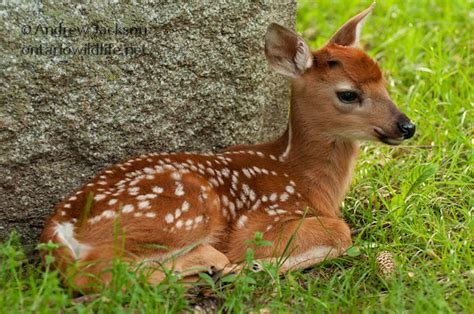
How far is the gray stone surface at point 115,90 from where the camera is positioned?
4223 millimetres

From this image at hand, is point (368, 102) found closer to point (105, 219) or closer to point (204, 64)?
point (204, 64)

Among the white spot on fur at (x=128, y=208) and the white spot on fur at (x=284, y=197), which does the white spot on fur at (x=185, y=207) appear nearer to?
the white spot on fur at (x=128, y=208)

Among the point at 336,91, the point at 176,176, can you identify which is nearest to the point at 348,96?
the point at 336,91

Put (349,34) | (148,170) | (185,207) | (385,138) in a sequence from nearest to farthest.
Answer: (185,207), (148,170), (385,138), (349,34)

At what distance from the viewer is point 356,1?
7.53 metres

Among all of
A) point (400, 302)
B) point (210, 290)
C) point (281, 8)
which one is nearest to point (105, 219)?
point (210, 290)

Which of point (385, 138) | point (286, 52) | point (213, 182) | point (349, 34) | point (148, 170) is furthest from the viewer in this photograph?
point (349, 34)

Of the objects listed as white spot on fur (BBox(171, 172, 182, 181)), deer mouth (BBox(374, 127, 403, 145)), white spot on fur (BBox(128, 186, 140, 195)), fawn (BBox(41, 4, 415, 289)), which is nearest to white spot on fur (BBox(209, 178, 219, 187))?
fawn (BBox(41, 4, 415, 289))

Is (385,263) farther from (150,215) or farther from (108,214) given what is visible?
(108,214)

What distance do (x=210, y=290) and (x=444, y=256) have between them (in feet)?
3.55

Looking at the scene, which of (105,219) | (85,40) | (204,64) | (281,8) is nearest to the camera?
(105,219)

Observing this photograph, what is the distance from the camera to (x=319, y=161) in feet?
15.2

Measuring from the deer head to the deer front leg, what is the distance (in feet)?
1.64

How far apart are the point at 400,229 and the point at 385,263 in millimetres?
374
